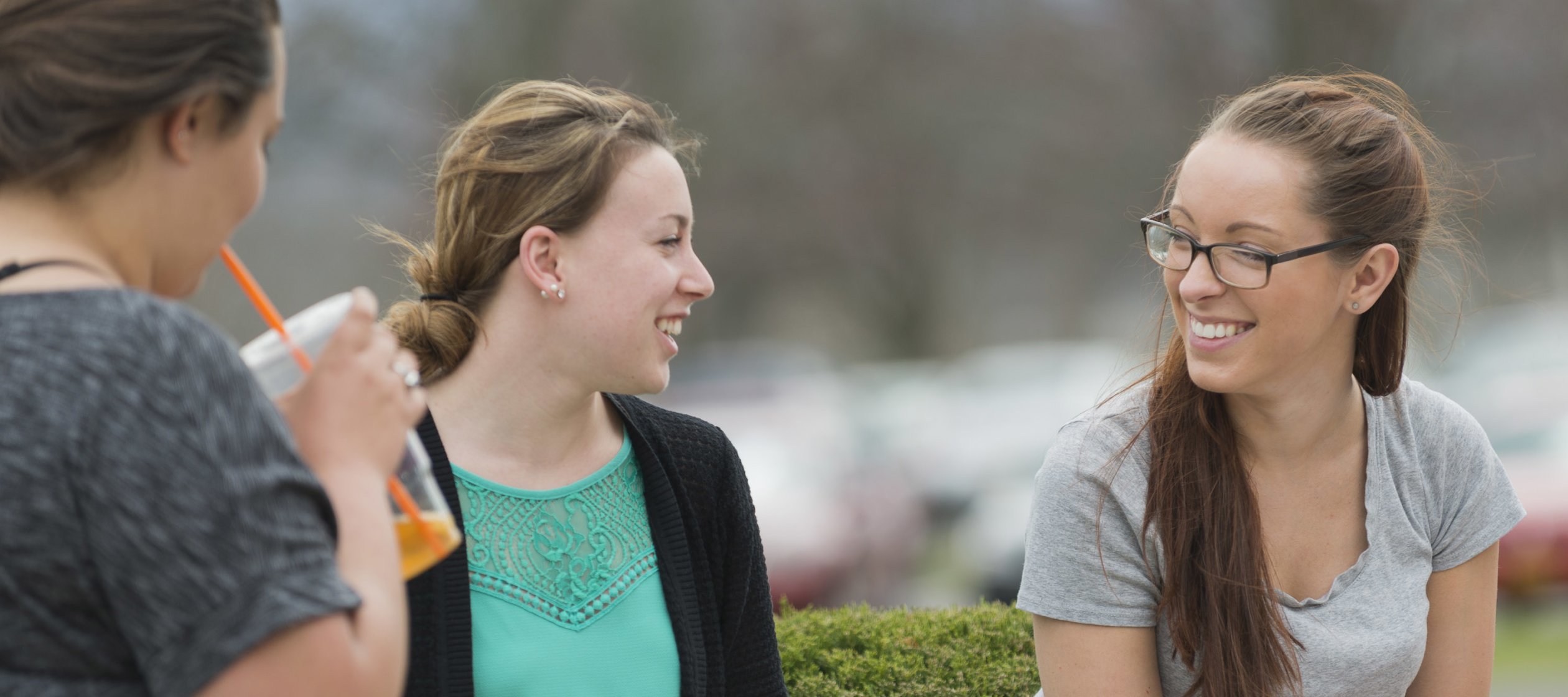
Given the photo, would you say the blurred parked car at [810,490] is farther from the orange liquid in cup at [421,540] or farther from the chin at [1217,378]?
the orange liquid in cup at [421,540]

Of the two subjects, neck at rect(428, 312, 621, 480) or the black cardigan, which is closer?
the black cardigan

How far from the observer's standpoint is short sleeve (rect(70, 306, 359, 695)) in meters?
1.29

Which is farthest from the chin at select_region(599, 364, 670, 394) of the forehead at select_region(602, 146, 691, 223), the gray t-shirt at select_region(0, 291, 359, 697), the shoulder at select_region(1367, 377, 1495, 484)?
the shoulder at select_region(1367, 377, 1495, 484)

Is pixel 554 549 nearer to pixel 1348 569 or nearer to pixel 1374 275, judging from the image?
pixel 1348 569

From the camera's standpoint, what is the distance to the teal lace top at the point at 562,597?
8.18 ft

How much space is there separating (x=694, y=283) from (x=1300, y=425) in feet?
4.21

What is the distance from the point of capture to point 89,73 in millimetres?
1391

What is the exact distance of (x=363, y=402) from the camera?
1523 mm

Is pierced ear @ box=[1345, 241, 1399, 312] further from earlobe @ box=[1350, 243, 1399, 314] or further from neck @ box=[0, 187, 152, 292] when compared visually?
neck @ box=[0, 187, 152, 292]

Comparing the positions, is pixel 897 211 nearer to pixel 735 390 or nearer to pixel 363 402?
pixel 735 390

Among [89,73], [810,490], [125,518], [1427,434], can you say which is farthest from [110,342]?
[810,490]

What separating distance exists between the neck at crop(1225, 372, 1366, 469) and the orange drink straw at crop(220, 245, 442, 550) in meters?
1.84

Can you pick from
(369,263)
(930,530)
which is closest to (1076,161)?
(930,530)

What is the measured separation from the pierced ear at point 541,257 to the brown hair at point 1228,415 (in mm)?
1234
